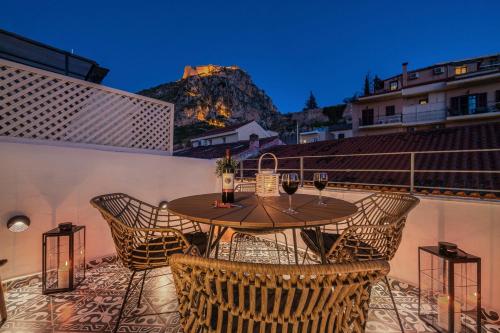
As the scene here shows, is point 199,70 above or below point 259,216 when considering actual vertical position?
above

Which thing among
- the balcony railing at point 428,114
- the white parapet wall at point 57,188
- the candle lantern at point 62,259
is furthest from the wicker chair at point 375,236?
the balcony railing at point 428,114

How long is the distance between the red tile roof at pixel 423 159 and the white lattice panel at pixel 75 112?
4883mm

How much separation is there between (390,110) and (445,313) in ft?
62.0

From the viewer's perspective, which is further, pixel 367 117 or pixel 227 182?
pixel 367 117

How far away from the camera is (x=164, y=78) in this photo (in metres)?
79.5

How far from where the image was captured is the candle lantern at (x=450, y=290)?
4.78ft

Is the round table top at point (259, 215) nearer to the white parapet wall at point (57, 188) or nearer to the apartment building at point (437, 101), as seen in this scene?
the white parapet wall at point (57, 188)

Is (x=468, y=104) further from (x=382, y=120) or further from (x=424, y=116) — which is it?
(x=382, y=120)

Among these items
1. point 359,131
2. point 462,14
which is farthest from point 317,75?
point 359,131

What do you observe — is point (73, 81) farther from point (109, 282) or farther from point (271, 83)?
point (271, 83)

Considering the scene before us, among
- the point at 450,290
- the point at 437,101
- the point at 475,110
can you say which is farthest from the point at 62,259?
the point at 437,101

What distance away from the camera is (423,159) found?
7574 millimetres

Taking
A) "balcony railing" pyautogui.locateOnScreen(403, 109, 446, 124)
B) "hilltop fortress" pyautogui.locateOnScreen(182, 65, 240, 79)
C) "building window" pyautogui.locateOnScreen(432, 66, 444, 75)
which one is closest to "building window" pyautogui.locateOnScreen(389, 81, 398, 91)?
"building window" pyautogui.locateOnScreen(432, 66, 444, 75)

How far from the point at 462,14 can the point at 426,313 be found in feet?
234
